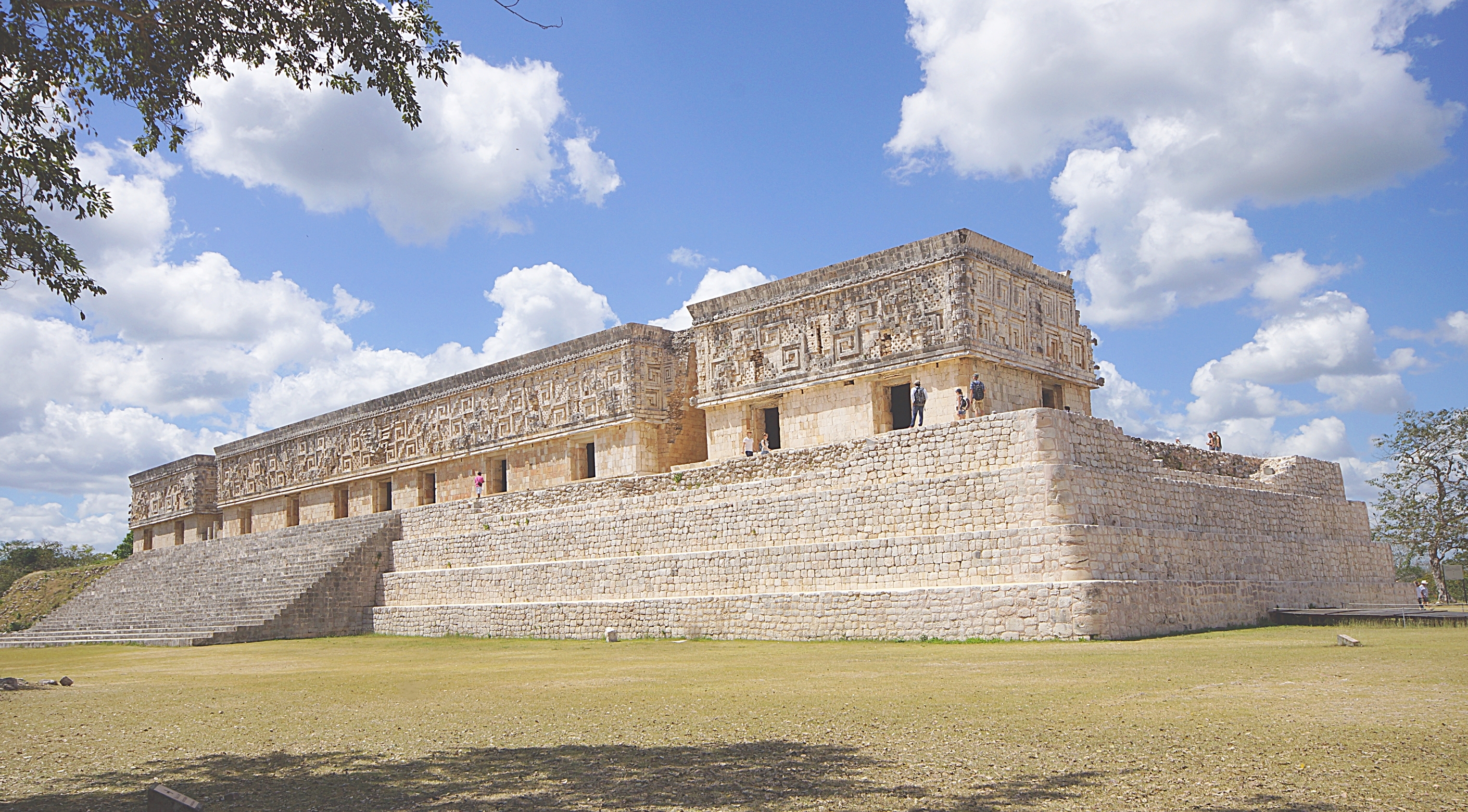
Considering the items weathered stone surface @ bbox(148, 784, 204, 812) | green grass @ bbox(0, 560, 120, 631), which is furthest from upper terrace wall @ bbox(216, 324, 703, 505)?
weathered stone surface @ bbox(148, 784, 204, 812)

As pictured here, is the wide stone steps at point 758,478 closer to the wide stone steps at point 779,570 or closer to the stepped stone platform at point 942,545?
the stepped stone platform at point 942,545

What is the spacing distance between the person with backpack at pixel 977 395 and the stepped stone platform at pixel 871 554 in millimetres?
1970

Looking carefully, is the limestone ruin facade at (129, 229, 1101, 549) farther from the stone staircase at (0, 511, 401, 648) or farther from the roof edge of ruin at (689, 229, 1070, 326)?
the stone staircase at (0, 511, 401, 648)

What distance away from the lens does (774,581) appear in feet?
43.5

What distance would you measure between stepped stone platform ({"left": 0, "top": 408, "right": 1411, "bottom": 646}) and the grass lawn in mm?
1453

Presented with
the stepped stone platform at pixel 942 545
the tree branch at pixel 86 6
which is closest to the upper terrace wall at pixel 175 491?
the stepped stone platform at pixel 942 545

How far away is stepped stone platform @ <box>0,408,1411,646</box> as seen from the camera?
36.9ft

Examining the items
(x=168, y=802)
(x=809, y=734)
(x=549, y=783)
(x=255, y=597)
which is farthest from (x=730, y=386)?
(x=168, y=802)

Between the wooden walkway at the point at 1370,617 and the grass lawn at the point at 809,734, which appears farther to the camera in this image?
the wooden walkway at the point at 1370,617

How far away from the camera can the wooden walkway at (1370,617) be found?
12.2m

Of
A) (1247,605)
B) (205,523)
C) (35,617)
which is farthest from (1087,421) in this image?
(205,523)

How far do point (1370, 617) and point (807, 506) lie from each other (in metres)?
7.13

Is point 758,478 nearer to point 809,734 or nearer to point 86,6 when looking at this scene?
point 809,734

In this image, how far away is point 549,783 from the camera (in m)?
4.38
